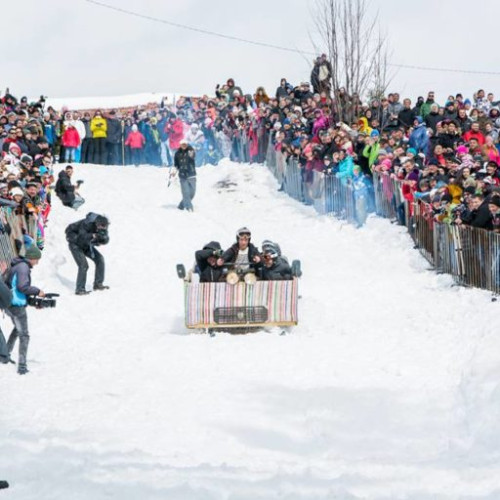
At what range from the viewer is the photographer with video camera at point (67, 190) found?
2581cm

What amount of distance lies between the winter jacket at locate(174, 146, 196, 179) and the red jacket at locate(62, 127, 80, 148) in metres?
8.03

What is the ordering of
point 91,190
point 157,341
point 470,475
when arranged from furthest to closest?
point 91,190 → point 157,341 → point 470,475

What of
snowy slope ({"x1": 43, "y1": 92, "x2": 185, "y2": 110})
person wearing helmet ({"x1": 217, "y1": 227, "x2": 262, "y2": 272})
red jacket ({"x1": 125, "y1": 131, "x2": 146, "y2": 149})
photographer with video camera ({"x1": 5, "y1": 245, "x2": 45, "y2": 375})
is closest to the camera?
photographer with video camera ({"x1": 5, "y1": 245, "x2": 45, "y2": 375})

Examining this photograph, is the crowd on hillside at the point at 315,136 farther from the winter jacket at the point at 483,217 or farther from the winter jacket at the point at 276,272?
the winter jacket at the point at 276,272

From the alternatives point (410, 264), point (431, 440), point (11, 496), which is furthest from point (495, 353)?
point (410, 264)

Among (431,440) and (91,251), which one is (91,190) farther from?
(431,440)

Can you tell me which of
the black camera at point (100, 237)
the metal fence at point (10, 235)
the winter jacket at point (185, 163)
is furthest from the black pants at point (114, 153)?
→ the black camera at point (100, 237)

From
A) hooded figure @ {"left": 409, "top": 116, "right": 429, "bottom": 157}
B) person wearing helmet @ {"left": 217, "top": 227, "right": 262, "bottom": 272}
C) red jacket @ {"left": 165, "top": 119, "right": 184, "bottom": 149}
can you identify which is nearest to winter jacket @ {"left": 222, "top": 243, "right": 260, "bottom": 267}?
person wearing helmet @ {"left": 217, "top": 227, "right": 262, "bottom": 272}

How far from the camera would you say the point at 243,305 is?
49.4ft

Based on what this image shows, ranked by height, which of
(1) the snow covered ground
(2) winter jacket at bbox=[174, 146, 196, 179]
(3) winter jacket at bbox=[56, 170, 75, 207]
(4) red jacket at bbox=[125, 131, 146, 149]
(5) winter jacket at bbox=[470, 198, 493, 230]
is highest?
(4) red jacket at bbox=[125, 131, 146, 149]

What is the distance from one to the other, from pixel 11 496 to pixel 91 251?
11811 millimetres

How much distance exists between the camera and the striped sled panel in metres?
15.0

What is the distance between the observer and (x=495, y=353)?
491 inches

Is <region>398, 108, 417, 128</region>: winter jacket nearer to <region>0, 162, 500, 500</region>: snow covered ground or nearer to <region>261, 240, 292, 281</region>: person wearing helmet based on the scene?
<region>0, 162, 500, 500</region>: snow covered ground
